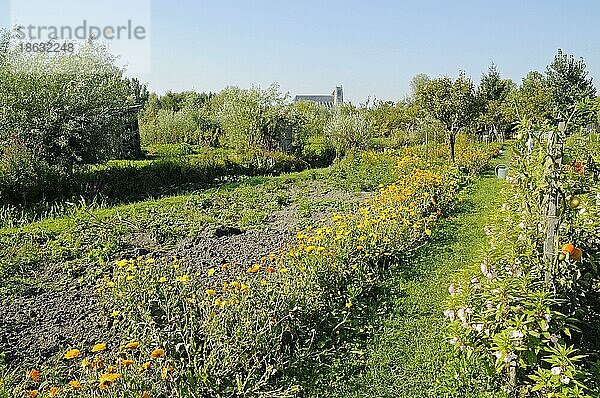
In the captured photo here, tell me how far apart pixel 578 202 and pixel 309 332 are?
2.05m

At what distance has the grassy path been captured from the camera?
339 cm

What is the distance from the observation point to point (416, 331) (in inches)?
163

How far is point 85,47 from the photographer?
1203 centimetres

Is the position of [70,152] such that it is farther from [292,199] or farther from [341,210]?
[341,210]

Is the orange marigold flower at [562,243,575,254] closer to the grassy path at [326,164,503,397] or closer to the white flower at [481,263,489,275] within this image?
the white flower at [481,263,489,275]

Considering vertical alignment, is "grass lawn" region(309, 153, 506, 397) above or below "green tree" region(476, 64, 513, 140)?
below

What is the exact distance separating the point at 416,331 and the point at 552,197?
5.16 ft


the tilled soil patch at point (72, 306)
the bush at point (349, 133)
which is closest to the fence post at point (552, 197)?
the tilled soil patch at point (72, 306)

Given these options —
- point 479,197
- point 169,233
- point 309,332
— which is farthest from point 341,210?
point 309,332

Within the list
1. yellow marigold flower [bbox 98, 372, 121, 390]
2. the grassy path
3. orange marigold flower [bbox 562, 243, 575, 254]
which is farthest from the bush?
yellow marigold flower [bbox 98, 372, 121, 390]

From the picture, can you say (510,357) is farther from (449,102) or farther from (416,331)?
(449,102)

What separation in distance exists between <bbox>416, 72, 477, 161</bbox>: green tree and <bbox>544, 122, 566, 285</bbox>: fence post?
11542 millimetres

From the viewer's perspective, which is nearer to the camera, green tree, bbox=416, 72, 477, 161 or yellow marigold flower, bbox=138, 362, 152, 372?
yellow marigold flower, bbox=138, 362, 152, 372

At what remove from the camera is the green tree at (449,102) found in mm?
14660
